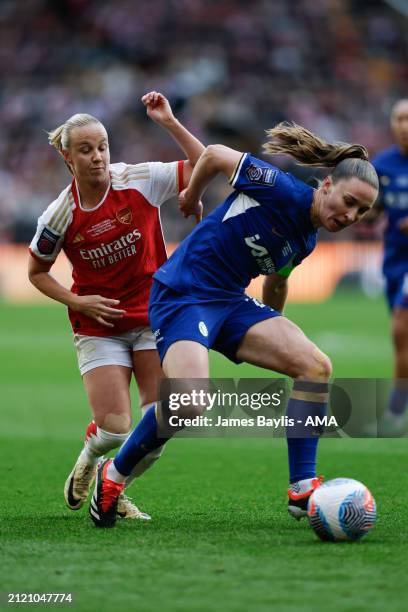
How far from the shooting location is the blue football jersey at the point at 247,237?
555cm

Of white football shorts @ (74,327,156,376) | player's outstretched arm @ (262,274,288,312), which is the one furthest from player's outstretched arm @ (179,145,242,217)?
white football shorts @ (74,327,156,376)

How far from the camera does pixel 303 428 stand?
5.65m

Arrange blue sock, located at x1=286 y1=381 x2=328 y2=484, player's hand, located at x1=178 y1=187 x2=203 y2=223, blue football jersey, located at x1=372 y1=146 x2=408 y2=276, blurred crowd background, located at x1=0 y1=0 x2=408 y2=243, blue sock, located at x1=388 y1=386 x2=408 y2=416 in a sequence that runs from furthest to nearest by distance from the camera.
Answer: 1. blurred crowd background, located at x1=0 y1=0 x2=408 y2=243
2. blue sock, located at x1=388 y1=386 x2=408 y2=416
3. blue football jersey, located at x1=372 y1=146 x2=408 y2=276
4. player's hand, located at x1=178 y1=187 x2=203 y2=223
5. blue sock, located at x1=286 y1=381 x2=328 y2=484

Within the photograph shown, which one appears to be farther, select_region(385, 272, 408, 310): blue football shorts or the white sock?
select_region(385, 272, 408, 310): blue football shorts

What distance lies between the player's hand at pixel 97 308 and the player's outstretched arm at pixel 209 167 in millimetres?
661

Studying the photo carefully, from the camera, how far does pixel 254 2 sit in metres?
28.4

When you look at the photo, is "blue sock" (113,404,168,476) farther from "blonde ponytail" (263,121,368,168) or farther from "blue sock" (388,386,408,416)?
"blue sock" (388,386,408,416)

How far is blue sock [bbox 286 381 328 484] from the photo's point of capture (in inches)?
221

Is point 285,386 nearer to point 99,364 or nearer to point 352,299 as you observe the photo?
point 99,364

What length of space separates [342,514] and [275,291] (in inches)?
57.4

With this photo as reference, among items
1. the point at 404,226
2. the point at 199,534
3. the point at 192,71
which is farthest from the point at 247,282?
the point at 192,71

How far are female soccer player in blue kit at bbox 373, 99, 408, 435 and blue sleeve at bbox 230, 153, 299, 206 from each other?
3.92 meters

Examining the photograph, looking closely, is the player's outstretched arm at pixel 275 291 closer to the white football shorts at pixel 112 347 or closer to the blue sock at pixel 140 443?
the white football shorts at pixel 112 347

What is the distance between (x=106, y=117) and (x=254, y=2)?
5.34 metres
